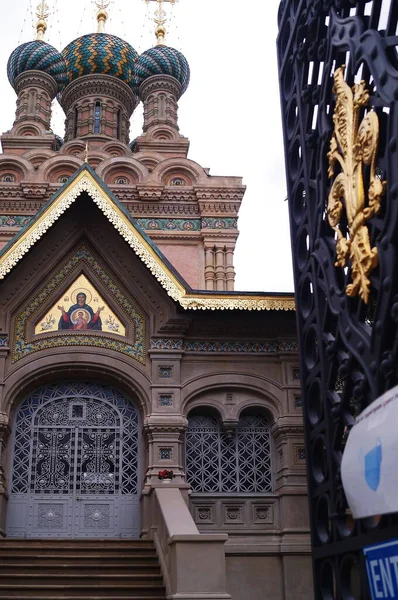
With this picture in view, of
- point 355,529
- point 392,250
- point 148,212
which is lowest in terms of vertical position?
point 355,529

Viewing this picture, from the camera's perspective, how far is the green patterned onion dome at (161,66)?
2538cm

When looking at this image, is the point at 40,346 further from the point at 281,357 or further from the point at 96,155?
the point at 96,155

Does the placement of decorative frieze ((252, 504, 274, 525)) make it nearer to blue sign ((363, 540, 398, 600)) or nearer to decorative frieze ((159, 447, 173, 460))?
decorative frieze ((159, 447, 173, 460))

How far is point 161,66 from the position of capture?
2538 centimetres

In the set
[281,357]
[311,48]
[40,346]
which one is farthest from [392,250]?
[40,346]

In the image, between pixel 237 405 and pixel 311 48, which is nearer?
pixel 311 48

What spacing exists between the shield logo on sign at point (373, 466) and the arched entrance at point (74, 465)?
6.55 m

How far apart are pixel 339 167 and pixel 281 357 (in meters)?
5.53

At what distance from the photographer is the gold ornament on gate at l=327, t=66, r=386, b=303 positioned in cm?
492

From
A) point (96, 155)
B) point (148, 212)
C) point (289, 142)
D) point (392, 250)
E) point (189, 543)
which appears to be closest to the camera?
point (392, 250)

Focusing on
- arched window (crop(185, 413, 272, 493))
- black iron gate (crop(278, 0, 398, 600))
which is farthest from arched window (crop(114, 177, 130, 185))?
black iron gate (crop(278, 0, 398, 600))

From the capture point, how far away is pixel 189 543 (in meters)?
7.77

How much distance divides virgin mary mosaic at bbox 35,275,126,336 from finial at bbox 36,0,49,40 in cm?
1997

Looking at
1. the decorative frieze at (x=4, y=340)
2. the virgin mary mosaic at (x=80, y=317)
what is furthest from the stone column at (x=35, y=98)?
the decorative frieze at (x=4, y=340)
